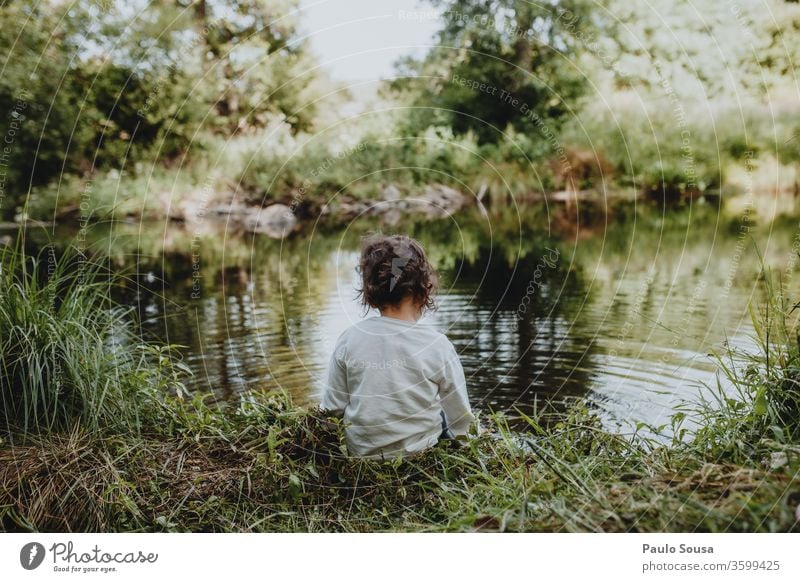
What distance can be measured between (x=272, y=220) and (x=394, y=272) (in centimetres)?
1278

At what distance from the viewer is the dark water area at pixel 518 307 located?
4328 millimetres

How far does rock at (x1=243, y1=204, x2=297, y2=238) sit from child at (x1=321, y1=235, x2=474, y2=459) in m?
11.8

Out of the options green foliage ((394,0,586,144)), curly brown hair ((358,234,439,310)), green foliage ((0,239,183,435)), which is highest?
green foliage ((394,0,586,144))

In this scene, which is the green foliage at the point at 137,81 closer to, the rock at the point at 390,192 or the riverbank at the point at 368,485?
the rock at the point at 390,192

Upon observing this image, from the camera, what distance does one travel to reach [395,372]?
2.32m

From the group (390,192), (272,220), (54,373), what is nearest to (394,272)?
(54,373)

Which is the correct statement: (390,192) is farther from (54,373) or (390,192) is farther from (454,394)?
(454,394)

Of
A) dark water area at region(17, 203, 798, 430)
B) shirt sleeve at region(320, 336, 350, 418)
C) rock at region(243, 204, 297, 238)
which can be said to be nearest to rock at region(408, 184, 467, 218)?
rock at region(243, 204, 297, 238)

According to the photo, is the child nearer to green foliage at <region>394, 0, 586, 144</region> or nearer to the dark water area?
the dark water area

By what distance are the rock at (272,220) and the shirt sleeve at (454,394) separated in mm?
11912

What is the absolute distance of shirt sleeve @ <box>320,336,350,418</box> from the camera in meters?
2.40

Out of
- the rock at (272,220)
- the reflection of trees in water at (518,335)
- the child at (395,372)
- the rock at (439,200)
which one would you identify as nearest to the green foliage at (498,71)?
the reflection of trees in water at (518,335)
